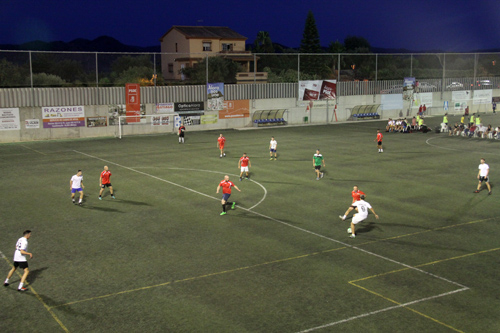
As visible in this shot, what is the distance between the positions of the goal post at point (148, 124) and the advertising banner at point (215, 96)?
14.4 feet

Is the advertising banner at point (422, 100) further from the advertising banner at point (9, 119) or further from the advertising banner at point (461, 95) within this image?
the advertising banner at point (9, 119)

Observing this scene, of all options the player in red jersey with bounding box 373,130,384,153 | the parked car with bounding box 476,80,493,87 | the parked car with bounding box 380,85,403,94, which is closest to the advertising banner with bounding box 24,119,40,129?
the player in red jersey with bounding box 373,130,384,153

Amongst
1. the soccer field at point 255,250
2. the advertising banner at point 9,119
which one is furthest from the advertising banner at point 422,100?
the advertising banner at point 9,119

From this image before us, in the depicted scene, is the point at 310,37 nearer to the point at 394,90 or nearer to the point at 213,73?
the point at 394,90

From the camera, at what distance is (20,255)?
594 inches

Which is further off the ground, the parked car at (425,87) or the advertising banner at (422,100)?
the parked car at (425,87)

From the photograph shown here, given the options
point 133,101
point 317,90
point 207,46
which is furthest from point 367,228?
point 207,46

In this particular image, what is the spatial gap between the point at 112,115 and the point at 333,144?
24.3 meters

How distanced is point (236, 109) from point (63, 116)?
66.9 ft

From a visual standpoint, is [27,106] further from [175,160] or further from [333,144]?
[333,144]

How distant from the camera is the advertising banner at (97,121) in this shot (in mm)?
53000

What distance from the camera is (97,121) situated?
5334 cm

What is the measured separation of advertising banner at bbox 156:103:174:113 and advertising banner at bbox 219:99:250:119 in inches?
248

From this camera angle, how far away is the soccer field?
1317cm
